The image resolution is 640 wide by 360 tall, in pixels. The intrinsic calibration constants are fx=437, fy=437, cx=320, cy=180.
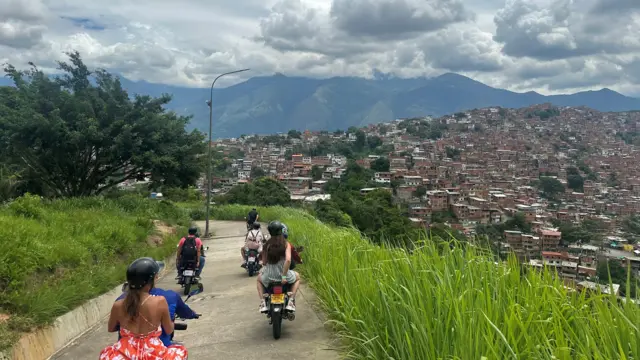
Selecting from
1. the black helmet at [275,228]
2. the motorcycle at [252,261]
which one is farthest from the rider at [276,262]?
the motorcycle at [252,261]

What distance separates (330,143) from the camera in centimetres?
14812

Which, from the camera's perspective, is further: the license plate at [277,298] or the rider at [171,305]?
the license plate at [277,298]

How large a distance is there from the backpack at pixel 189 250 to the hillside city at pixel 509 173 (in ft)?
19.4

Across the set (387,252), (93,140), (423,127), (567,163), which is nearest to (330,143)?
(423,127)

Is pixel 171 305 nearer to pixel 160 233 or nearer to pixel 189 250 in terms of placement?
pixel 189 250

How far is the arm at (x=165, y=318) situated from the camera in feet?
10.7

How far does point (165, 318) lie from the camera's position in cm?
330

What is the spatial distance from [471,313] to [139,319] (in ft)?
7.84

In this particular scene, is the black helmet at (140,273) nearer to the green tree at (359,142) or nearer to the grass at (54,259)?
the grass at (54,259)

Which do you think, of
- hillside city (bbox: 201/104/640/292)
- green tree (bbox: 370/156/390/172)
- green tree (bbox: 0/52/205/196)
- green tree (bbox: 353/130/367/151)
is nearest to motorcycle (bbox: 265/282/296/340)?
hillside city (bbox: 201/104/640/292)

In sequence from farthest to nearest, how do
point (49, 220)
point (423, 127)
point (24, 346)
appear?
point (423, 127) → point (49, 220) → point (24, 346)

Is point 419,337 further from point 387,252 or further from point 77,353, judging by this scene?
point 77,353

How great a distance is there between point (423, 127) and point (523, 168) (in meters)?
67.6

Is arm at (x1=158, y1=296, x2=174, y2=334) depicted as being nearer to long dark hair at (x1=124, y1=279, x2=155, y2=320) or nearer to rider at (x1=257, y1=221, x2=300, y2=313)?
long dark hair at (x1=124, y1=279, x2=155, y2=320)
